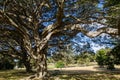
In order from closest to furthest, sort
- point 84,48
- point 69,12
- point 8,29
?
point 69,12 < point 8,29 < point 84,48

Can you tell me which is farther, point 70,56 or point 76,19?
point 70,56

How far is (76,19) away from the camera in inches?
715

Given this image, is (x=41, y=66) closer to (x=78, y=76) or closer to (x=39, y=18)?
(x=78, y=76)

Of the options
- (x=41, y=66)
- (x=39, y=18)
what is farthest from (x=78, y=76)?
(x=39, y=18)

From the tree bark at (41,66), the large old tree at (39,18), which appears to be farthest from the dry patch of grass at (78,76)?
the large old tree at (39,18)

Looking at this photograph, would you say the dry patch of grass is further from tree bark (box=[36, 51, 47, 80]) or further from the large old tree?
the large old tree

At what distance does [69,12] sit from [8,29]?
20.6 ft

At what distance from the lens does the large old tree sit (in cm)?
1730

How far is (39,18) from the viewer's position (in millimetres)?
21141

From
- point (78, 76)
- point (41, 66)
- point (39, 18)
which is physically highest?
point (39, 18)

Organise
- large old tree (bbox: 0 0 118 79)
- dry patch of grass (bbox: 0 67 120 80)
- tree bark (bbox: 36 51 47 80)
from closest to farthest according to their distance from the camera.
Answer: large old tree (bbox: 0 0 118 79) → dry patch of grass (bbox: 0 67 120 80) → tree bark (bbox: 36 51 47 80)

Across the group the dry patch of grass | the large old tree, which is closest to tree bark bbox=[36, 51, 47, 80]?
the large old tree

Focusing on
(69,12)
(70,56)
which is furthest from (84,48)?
(69,12)

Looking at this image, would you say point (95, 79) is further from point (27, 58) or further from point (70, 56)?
point (27, 58)
